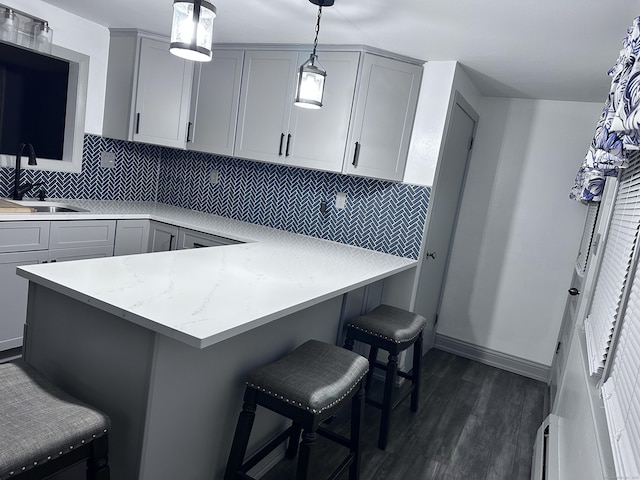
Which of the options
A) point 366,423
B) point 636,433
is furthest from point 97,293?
point 366,423

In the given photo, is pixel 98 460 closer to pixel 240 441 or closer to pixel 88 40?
pixel 240 441

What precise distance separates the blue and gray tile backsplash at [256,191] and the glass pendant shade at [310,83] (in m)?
1.17

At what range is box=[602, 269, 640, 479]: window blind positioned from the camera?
91 centimetres

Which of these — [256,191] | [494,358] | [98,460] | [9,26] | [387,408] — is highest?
[9,26]

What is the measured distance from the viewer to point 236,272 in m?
1.98

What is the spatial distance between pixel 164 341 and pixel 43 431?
1.23ft

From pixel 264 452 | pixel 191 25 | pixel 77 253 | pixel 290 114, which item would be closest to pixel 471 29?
pixel 290 114

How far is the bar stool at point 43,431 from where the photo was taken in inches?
40.4

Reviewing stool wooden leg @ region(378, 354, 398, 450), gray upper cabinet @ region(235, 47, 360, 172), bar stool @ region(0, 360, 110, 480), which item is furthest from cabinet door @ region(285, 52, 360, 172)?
bar stool @ region(0, 360, 110, 480)

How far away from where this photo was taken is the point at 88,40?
3.33 metres

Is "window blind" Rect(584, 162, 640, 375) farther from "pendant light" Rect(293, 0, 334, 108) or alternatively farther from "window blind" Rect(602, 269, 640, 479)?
"pendant light" Rect(293, 0, 334, 108)

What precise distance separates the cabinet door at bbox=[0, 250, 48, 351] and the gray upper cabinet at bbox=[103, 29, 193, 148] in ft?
3.93

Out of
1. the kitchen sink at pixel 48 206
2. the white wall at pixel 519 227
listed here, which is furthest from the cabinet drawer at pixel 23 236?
the white wall at pixel 519 227

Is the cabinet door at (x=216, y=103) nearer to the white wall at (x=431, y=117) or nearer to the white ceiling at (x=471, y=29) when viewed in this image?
the white ceiling at (x=471, y=29)
